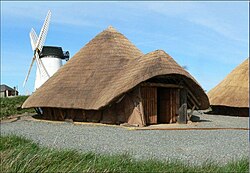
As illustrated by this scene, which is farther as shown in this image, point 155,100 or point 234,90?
point 234,90

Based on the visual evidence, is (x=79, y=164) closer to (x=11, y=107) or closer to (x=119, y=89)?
(x=119, y=89)

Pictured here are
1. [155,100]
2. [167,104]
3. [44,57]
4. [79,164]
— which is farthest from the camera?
[44,57]

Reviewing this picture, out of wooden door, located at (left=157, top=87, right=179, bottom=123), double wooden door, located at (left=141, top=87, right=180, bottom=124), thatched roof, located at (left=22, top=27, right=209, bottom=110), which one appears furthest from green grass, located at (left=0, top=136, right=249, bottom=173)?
wooden door, located at (left=157, top=87, right=179, bottom=123)

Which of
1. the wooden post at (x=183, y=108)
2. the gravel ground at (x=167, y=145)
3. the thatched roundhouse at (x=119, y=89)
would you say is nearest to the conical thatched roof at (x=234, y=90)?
the thatched roundhouse at (x=119, y=89)

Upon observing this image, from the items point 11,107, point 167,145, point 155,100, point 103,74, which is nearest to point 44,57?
point 11,107

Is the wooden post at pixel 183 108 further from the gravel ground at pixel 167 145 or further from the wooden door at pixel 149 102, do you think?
the gravel ground at pixel 167 145

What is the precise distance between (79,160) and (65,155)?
0.72 ft

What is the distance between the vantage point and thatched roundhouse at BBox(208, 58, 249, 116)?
21.5 meters

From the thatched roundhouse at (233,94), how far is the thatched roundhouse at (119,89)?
4496 mm

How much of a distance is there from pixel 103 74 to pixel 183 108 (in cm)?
394

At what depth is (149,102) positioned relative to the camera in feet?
52.0

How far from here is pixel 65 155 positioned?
18.1 ft

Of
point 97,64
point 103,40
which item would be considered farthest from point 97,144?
point 103,40

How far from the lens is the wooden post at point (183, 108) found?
16641mm
